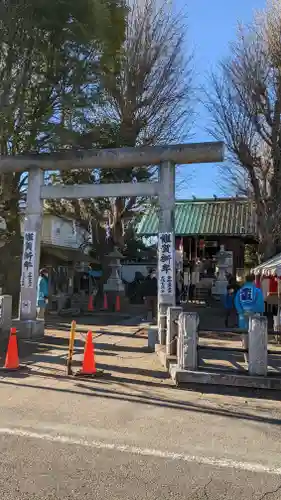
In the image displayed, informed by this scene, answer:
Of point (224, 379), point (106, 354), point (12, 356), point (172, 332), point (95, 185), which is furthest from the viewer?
point (95, 185)

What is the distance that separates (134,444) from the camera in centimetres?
484

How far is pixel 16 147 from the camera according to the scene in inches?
582

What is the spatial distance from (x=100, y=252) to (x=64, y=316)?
710 centimetres

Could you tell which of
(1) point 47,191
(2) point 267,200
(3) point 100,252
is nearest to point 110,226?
(3) point 100,252

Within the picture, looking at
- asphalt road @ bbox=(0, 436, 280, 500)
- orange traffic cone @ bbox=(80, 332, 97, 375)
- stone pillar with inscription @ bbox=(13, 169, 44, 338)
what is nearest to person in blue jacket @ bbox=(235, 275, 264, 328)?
orange traffic cone @ bbox=(80, 332, 97, 375)

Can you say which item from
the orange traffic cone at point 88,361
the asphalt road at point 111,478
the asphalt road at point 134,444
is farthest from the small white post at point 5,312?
the asphalt road at point 111,478

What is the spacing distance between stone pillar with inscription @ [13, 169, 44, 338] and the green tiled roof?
12.7 meters

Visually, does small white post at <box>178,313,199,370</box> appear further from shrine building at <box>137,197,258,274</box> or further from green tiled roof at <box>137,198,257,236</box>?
shrine building at <box>137,197,258,274</box>

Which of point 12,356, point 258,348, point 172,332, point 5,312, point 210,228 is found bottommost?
point 12,356

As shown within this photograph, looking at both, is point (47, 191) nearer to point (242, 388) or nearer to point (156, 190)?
point (156, 190)

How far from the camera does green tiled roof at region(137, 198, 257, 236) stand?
25297 mm

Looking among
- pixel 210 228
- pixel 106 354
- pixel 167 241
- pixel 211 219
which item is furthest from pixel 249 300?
pixel 211 219

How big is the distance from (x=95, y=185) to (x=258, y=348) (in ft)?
20.9

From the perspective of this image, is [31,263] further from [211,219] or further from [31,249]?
[211,219]
